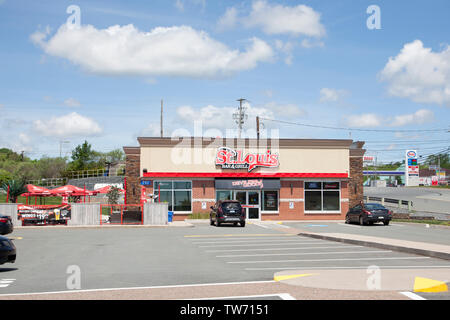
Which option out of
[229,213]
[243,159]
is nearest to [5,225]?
[229,213]

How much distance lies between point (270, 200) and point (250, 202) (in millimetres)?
1725

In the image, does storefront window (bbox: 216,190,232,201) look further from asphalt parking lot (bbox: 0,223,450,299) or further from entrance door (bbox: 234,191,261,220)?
asphalt parking lot (bbox: 0,223,450,299)

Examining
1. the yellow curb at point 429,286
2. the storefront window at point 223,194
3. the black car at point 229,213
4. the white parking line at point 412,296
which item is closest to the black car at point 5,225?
the black car at point 229,213

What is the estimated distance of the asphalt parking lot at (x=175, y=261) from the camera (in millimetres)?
11547

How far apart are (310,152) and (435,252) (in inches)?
1103

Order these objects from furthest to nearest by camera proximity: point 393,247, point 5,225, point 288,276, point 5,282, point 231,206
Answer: point 231,206 → point 5,225 → point 393,247 → point 288,276 → point 5,282

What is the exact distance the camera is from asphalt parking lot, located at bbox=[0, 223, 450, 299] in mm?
11547

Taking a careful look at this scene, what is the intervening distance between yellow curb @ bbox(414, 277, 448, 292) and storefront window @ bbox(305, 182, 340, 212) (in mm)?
32759

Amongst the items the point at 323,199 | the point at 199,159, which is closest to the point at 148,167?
the point at 199,159

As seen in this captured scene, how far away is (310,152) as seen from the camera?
43.5 m

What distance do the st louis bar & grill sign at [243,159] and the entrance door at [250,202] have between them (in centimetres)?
207

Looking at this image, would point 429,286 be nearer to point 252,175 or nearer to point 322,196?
point 252,175

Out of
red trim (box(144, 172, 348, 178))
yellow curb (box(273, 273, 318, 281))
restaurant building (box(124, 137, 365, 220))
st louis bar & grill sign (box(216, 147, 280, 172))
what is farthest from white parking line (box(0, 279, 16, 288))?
st louis bar & grill sign (box(216, 147, 280, 172))

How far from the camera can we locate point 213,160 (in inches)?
1657
